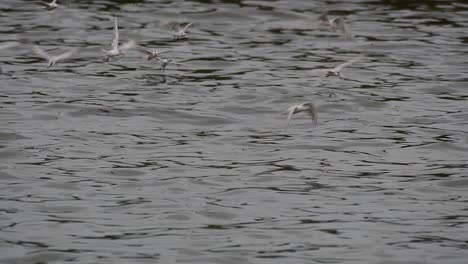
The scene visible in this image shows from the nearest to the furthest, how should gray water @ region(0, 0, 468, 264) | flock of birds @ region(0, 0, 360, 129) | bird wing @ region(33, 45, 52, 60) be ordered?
gray water @ region(0, 0, 468, 264) < flock of birds @ region(0, 0, 360, 129) < bird wing @ region(33, 45, 52, 60)

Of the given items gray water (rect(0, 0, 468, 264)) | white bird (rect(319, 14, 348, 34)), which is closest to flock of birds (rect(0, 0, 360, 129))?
white bird (rect(319, 14, 348, 34))

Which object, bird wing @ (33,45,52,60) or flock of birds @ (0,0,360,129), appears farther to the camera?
bird wing @ (33,45,52,60)

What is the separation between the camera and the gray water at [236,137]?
9406mm

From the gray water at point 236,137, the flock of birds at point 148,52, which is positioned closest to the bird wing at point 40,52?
the flock of birds at point 148,52

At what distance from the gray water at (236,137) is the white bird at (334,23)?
355mm

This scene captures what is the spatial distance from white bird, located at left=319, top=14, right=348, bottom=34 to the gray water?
14.0 inches

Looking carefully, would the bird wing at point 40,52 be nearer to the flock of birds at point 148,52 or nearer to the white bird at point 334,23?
the flock of birds at point 148,52

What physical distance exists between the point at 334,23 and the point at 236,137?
427 centimetres

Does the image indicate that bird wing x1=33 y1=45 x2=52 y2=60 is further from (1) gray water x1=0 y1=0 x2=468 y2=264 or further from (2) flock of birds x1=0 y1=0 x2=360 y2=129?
(1) gray water x1=0 y1=0 x2=468 y2=264

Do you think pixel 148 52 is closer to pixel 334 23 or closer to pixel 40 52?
pixel 40 52

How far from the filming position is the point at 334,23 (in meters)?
16.4

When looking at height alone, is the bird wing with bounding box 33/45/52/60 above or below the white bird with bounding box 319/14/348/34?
below

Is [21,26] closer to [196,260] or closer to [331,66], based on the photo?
[331,66]

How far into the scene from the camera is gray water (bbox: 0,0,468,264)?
9.41 metres
